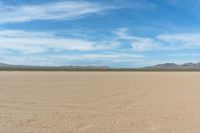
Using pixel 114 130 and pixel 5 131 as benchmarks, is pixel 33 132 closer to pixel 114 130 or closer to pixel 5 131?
pixel 5 131

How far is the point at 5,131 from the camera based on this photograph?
7.33m

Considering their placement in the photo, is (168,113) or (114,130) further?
(168,113)

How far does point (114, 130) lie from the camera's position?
24.8 ft

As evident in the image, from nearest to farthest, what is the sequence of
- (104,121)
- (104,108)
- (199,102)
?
(104,121)
(104,108)
(199,102)

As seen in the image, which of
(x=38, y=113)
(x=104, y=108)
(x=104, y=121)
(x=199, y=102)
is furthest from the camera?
(x=199, y=102)

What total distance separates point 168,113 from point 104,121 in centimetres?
240

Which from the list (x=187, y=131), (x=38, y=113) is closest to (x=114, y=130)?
(x=187, y=131)

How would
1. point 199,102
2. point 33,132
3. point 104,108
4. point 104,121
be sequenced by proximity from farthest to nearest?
point 199,102
point 104,108
point 104,121
point 33,132

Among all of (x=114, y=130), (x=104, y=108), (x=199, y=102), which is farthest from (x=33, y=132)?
(x=199, y=102)

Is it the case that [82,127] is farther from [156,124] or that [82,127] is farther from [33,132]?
[156,124]

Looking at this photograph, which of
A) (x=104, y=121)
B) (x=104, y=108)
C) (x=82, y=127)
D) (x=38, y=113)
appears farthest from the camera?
(x=104, y=108)

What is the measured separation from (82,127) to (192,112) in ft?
13.2

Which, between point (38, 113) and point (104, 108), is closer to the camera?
point (38, 113)

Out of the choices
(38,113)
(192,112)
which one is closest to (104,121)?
(38,113)
